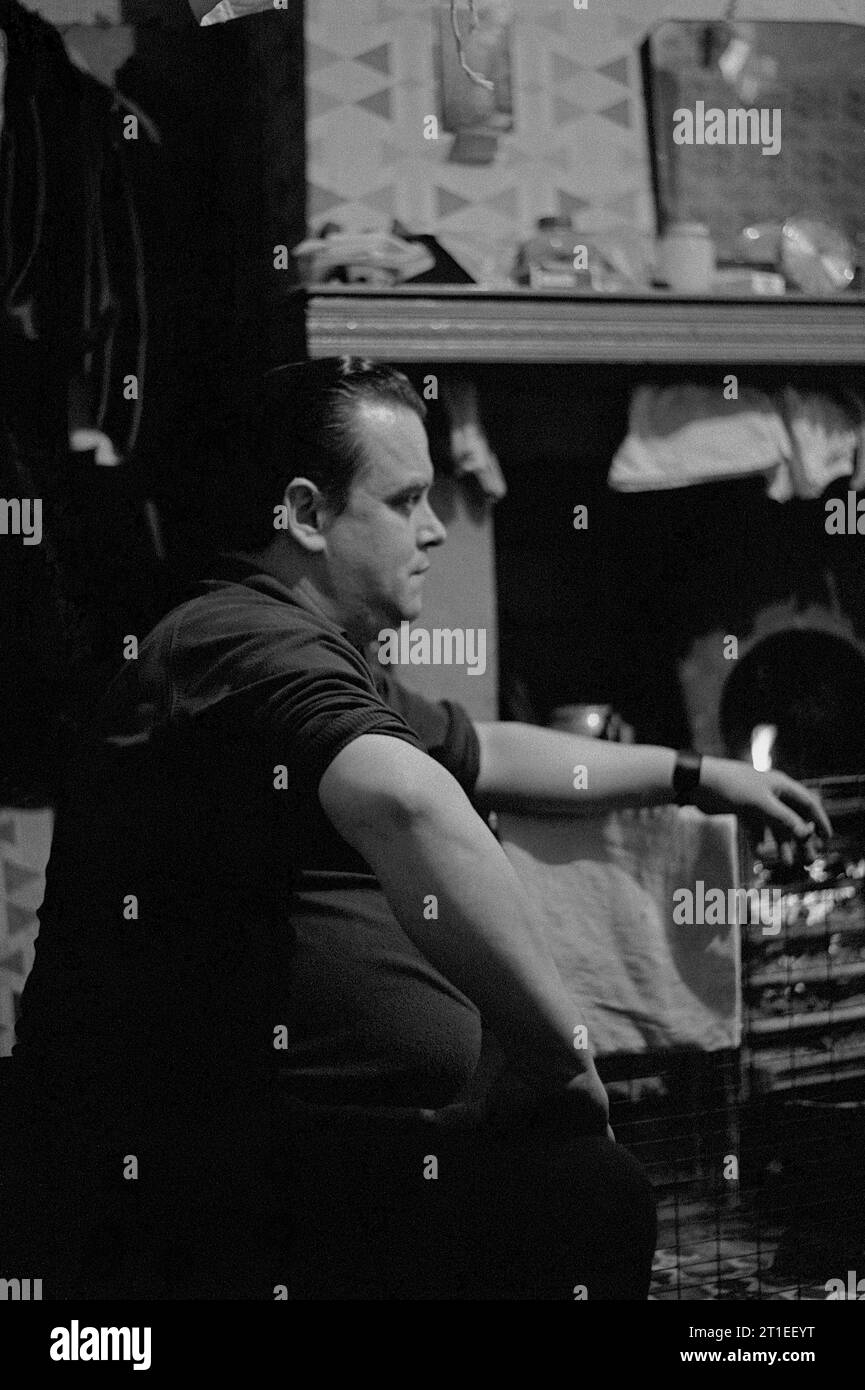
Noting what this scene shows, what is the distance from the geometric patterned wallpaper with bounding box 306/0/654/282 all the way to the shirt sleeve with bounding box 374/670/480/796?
91 cm

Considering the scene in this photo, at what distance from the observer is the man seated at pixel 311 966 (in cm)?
333

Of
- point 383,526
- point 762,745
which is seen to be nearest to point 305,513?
point 383,526

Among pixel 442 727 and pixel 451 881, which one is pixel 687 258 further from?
pixel 451 881

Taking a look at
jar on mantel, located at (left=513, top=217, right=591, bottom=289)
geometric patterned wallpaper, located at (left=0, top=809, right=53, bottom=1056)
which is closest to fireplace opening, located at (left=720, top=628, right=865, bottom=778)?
jar on mantel, located at (left=513, top=217, right=591, bottom=289)

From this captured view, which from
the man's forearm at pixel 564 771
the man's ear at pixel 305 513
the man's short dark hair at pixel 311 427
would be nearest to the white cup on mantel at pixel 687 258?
the man's short dark hair at pixel 311 427

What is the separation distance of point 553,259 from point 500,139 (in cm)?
30

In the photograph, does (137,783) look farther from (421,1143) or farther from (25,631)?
(421,1143)

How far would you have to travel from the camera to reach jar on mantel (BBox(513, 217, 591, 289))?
138 inches

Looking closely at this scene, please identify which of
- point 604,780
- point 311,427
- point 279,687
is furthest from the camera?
point 604,780

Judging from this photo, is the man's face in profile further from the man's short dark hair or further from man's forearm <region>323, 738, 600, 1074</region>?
man's forearm <region>323, 738, 600, 1074</region>

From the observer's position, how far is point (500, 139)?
11.7 feet

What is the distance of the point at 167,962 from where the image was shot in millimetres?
3402
